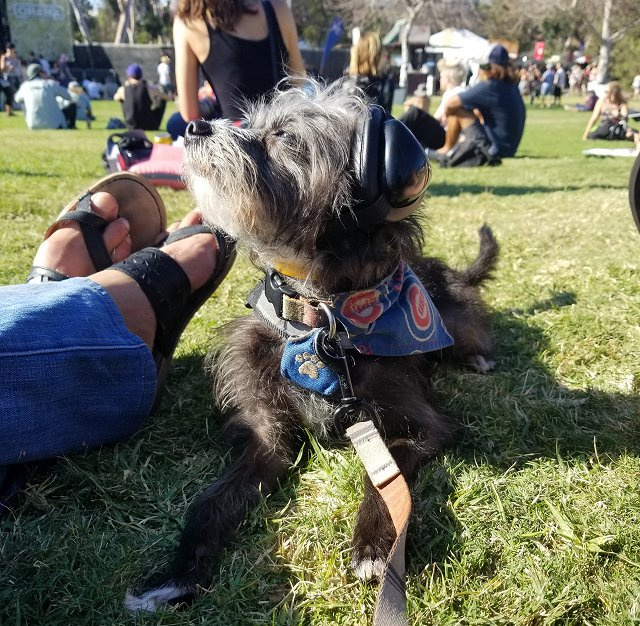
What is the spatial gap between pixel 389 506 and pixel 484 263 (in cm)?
251

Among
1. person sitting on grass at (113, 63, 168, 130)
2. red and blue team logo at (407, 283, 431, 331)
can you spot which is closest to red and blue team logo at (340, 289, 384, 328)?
red and blue team logo at (407, 283, 431, 331)

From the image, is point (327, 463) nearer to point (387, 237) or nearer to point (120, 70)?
point (387, 237)

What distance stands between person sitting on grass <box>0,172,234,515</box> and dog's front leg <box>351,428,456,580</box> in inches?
38.0

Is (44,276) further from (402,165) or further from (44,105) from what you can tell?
(44,105)

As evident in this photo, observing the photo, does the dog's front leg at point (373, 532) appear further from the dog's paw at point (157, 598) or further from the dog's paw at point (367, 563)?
the dog's paw at point (157, 598)

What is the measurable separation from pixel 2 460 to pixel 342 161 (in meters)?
1.57

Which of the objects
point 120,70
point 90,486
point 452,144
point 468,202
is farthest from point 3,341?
point 120,70

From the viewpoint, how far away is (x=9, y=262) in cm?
468

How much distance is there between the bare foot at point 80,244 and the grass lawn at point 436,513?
676mm

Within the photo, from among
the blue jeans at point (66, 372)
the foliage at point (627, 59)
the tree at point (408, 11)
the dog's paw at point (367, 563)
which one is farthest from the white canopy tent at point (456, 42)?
the dog's paw at point (367, 563)

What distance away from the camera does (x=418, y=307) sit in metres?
2.66

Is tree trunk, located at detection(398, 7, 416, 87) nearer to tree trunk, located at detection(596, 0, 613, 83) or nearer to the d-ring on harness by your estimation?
tree trunk, located at detection(596, 0, 613, 83)

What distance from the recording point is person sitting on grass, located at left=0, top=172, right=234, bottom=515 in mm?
2096

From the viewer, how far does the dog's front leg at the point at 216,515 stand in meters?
1.88
